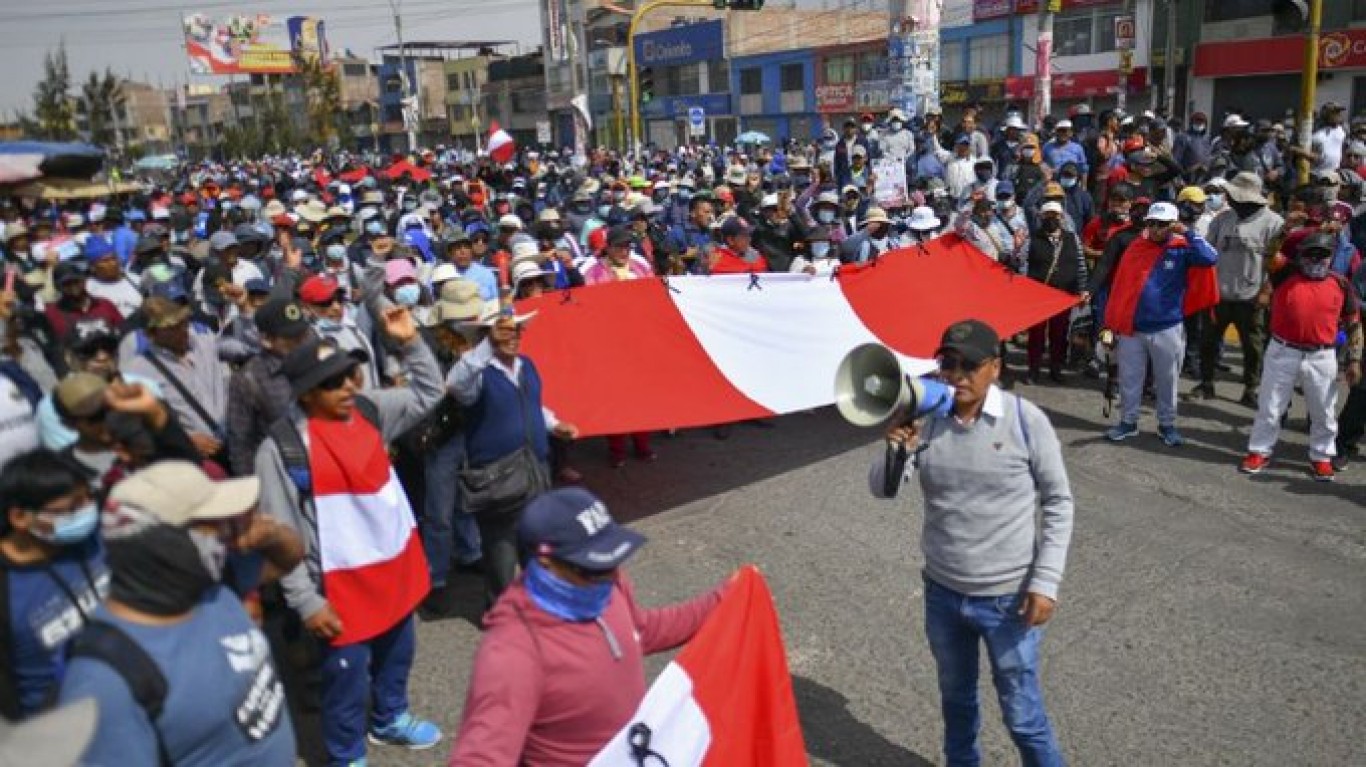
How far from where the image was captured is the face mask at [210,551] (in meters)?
2.32

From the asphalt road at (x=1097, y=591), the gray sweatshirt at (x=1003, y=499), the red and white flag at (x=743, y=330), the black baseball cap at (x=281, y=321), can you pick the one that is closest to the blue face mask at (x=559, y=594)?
the gray sweatshirt at (x=1003, y=499)

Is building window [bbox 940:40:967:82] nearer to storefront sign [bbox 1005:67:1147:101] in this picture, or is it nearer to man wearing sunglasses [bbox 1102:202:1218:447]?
storefront sign [bbox 1005:67:1147:101]

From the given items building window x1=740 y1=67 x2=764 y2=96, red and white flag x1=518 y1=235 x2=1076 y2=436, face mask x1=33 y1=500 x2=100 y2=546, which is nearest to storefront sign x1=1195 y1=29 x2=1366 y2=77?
building window x1=740 y1=67 x2=764 y2=96

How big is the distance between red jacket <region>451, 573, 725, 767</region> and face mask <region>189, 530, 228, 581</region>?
646 millimetres

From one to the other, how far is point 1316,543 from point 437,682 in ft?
16.5

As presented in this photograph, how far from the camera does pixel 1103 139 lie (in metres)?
12.5

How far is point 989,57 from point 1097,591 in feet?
136

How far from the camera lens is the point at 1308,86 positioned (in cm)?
1007

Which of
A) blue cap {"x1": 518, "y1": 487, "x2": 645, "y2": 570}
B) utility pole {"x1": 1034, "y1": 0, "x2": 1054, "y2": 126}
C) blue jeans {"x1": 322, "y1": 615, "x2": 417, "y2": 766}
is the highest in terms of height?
utility pole {"x1": 1034, "y1": 0, "x2": 1054, "y2": 126}

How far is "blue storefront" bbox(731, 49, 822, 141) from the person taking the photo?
50.9 metres

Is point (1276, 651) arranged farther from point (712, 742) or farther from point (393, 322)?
point (393, 322)

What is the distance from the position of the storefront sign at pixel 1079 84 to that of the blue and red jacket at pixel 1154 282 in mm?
32174

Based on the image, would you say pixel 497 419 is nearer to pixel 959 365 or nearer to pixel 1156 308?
pixel 959 365

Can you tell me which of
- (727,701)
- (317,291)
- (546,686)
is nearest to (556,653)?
(546,686)
